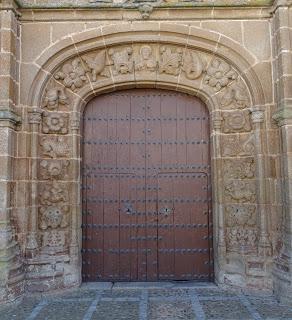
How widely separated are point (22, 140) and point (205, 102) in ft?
7.42

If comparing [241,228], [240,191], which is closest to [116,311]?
[241,228]

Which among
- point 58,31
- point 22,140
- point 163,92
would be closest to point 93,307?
point 22,140

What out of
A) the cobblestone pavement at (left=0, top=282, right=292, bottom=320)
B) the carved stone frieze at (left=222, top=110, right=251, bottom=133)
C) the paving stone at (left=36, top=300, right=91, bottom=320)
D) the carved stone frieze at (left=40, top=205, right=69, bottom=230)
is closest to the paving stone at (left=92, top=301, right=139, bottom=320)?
the cobblestone pavement at (left=0, top=282, right=292, bottom=320)

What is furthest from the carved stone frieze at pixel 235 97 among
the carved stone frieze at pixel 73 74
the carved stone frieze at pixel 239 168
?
the carved stone frieze at pixel 73 74

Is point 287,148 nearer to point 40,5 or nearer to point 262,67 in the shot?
point 262,67

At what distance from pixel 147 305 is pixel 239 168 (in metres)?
1.87

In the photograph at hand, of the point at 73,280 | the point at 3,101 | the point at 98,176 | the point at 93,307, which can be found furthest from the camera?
the point at 98,176

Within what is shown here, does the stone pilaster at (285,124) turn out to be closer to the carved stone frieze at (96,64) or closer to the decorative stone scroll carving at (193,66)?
the decorative stone scroll carving at (193,66)

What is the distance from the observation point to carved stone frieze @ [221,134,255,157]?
4441mm

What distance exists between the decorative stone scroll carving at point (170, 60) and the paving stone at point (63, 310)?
2.83 m

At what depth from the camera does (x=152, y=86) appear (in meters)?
4.71

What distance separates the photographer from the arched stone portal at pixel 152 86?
4297mm

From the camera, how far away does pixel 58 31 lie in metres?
4.46

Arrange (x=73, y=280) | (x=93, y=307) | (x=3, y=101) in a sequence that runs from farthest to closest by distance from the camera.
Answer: (x=73, y=280), (x=3, y=101), (x=93, y=307)
